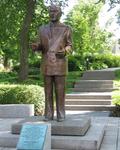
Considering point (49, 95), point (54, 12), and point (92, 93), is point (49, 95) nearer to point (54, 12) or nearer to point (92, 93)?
point (54, 12)

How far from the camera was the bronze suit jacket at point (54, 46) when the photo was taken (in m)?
9.97

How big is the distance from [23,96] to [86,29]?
2954 centimetres

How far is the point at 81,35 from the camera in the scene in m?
43.0

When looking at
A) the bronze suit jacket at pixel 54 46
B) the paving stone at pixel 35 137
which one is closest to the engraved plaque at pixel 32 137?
the paving stone at pixel 35 137

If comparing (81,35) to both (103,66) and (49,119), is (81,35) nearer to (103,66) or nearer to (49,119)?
(103,66)

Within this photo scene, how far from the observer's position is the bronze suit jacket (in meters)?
9.97

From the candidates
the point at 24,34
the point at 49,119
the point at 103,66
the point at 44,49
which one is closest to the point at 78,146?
the point at 49,119

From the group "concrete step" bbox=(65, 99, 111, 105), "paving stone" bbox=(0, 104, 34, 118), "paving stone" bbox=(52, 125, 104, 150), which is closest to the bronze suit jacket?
"paving stone" bbox=(52, 125, 104, 150)

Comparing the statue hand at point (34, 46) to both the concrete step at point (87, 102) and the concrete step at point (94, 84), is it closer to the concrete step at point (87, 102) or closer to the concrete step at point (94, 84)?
the concrete step at point (87, 102)

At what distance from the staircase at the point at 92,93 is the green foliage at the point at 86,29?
1518 centimetres

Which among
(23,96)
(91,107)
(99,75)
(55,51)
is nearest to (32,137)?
(55,51)

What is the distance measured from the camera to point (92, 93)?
68.5 feet

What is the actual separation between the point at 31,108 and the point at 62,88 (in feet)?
16.1

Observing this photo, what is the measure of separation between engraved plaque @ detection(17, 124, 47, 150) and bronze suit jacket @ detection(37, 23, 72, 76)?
1806 millimetres
